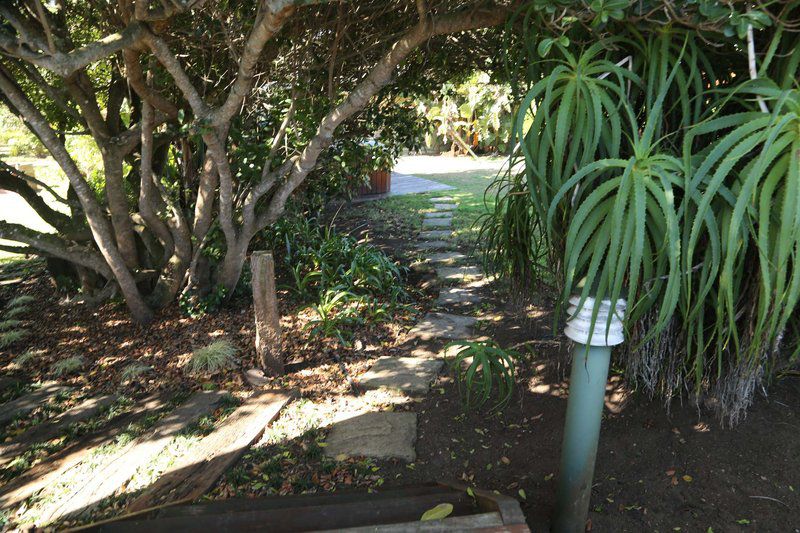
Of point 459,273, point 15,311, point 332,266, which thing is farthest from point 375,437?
point 15,311

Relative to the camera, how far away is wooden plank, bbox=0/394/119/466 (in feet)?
10.4

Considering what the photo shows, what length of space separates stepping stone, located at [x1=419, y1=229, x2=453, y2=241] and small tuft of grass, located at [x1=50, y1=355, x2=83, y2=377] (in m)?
4.28

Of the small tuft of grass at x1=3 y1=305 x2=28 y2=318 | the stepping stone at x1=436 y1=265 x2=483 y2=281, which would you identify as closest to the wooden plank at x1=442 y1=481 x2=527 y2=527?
the stepping stone at x1=436 y1=265 x2=483 y2=281

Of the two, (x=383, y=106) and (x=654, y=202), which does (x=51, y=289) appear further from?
(x=654, y=202)

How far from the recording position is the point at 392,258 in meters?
6.50

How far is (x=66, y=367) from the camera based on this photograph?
4207 mm

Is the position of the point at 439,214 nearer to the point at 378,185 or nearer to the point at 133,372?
the point at 378,185

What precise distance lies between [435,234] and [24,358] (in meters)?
4.75

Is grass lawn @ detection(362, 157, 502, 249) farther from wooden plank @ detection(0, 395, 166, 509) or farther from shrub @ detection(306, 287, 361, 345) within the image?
wooden plank @ detection(0, 395, 166, 509)

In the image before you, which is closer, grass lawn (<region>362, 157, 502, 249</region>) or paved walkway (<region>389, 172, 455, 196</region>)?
grass lawn (<region>362, 157, 502, 249</region>)

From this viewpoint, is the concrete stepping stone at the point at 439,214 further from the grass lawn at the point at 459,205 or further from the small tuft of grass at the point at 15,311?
the small tuft of grass at the point at 15,311

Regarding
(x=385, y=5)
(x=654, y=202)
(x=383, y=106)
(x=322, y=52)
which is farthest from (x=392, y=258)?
(x=654, y=202)

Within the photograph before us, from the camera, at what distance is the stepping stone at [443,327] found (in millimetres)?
4453

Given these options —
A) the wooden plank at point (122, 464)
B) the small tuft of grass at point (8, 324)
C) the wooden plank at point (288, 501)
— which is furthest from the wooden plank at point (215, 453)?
the small tuft of grass at point (8, 324)
